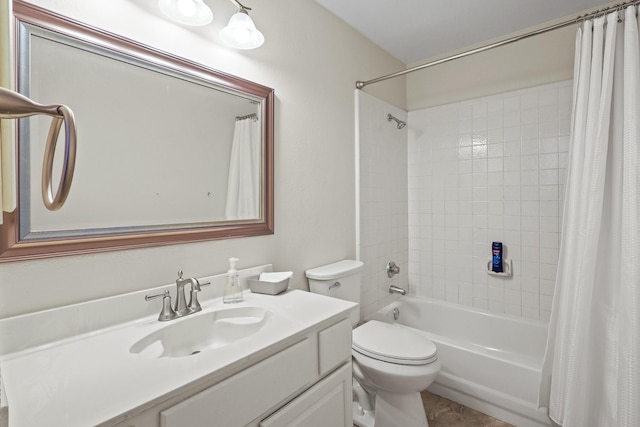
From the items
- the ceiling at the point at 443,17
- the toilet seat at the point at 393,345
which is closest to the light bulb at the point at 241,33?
the ceiling at the point at 443,17

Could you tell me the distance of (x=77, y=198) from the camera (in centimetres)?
98

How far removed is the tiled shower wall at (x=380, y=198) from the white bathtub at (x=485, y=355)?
0.24 m

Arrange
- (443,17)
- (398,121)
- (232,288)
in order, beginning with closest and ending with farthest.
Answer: (232,288) → (443,17) → (398,121)

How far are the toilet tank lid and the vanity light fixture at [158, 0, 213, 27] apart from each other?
4.04 feet

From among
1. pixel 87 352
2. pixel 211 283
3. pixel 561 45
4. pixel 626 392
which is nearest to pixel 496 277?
pixel 626 392

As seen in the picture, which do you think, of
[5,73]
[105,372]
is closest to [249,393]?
[105,372]

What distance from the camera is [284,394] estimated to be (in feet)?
3.07

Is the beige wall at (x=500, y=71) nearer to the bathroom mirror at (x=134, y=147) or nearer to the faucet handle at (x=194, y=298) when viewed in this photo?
the bathroom mirror at (x=134, y=147)

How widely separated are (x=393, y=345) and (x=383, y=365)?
0.43 feet

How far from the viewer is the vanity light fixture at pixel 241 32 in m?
1.27

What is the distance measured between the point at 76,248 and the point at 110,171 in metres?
0.26

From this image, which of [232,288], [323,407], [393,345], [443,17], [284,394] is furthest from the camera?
[443,17]

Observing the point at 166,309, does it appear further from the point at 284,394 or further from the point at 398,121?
the point at 398,121

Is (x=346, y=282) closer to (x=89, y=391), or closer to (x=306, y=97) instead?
(x=306, y=97)
